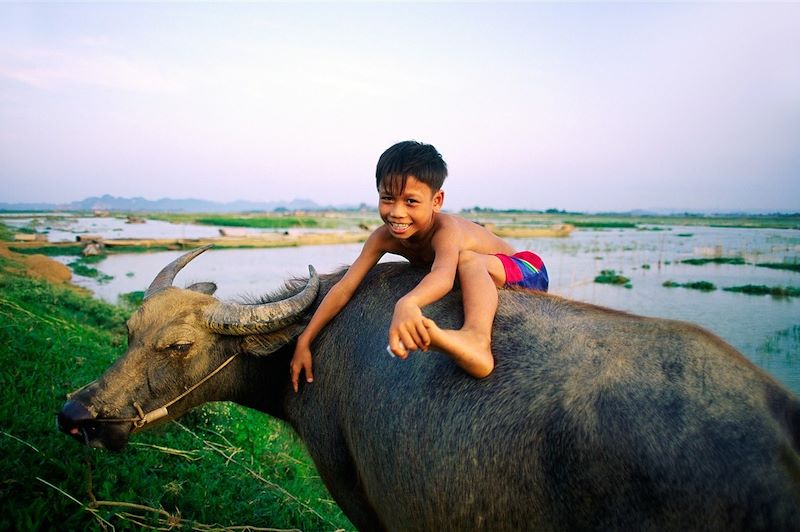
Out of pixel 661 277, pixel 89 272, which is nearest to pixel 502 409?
pixel 661 277

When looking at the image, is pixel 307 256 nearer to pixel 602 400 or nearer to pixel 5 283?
pixel 5 283

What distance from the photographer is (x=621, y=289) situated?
52.7 ft

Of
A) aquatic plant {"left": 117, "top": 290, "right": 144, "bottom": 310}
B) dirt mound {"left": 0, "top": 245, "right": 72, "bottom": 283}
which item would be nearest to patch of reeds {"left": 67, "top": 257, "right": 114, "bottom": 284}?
dirt mound {"left": 0, "top": 245, "right": 72, "bottom": 283}

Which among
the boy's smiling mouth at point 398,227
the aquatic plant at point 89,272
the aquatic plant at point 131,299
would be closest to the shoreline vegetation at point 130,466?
the boy's smiling mouth at point 398,227

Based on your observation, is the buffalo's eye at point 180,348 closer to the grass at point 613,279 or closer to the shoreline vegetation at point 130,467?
the shoreline vegetation at point 130,467

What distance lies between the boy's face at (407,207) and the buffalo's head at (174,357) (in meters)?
0.84

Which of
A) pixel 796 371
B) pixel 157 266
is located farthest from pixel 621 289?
pixel 157 266

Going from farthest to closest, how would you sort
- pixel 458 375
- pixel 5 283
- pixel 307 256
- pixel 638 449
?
pixel 307 256 → pixel 5 283 → pixel 458 375 → pixel 638 449

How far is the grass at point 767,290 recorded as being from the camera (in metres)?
13.4

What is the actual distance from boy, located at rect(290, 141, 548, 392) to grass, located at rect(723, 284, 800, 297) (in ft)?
44.5

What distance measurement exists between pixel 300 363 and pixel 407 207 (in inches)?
42.6

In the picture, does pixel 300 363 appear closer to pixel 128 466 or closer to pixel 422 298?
pixel 422 298

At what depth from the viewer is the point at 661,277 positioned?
1831 cm

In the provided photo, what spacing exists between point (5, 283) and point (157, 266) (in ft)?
40.3
